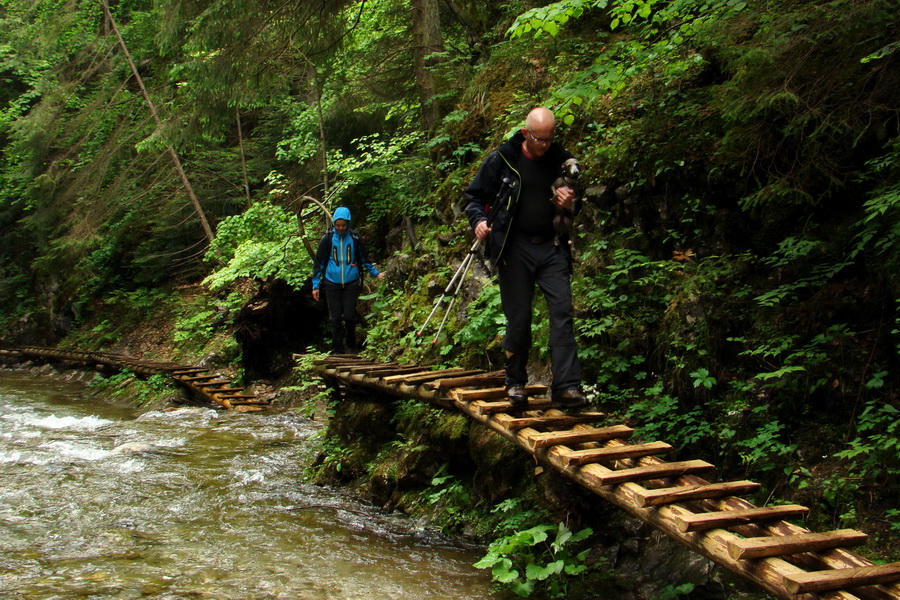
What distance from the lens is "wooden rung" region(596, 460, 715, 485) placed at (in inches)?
154

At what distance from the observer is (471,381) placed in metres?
6.15

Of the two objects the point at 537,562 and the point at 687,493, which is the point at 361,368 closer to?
the point at 537,562

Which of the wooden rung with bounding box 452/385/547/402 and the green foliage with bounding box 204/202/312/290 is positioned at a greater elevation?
the green foliage with bounding box 204/202/312/290

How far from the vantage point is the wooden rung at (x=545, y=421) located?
4848mm

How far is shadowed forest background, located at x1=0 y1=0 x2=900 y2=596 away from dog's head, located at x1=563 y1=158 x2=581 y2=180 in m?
1.05

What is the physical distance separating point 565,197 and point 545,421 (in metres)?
1.66

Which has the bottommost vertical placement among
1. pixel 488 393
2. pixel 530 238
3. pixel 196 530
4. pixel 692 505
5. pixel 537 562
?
pixel 196 530

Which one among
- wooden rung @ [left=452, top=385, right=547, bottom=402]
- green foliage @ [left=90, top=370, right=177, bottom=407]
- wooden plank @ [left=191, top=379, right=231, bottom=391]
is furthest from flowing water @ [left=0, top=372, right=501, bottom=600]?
green foliage @ [left=90, top=370, right=177, bottom=407]

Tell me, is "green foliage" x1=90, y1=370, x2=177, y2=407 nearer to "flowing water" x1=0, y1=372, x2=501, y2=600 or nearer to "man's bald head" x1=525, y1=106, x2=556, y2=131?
"flowing water" x1=0, y1=372, x2=501, y2=600

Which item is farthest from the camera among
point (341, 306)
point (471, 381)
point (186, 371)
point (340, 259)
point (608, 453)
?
point (186, 371)

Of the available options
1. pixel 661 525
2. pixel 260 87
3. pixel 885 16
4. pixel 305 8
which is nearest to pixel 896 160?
pixel 885 16

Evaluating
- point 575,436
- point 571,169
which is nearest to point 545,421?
point 575,436

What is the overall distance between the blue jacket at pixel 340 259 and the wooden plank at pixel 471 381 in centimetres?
373

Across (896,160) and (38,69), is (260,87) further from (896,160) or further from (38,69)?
(38,69)
